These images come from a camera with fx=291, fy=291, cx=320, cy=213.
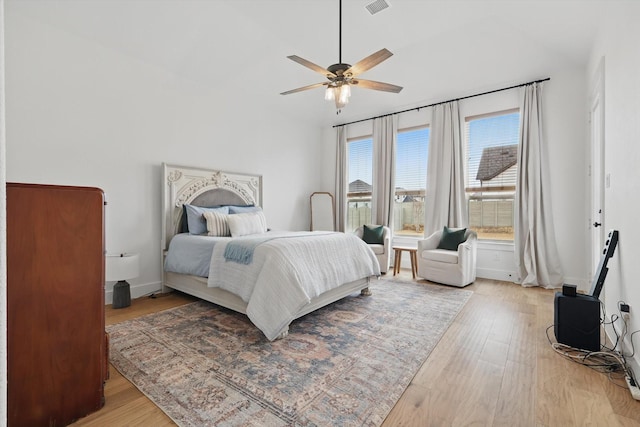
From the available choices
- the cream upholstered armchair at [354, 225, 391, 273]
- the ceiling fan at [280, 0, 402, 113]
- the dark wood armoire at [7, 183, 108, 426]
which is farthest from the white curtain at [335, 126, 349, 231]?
the dark wood armoire at [7, 183, 108, 426]

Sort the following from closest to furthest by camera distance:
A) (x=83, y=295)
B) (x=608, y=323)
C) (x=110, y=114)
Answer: (x=83, y=295)
(x=608, y=323)
(x=110, y=114)

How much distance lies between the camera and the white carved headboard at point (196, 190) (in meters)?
3.73

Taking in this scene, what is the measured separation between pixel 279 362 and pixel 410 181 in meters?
4.20

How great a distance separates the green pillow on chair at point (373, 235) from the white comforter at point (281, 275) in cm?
184

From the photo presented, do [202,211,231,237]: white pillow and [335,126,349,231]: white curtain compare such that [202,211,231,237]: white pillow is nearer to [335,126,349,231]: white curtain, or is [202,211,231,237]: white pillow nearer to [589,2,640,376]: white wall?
[335,126,349,231]: white curtain

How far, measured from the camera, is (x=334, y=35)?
3334mm

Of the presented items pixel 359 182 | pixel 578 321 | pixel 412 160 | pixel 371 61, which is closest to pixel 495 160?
pixel 412 160

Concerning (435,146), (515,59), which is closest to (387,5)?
(515,59)

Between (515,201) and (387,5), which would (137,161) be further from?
(515,201)

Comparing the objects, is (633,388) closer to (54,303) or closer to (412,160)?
(54,303)

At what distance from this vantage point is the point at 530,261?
13.3 ft

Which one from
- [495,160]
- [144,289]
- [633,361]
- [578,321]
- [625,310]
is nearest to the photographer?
[633,361]

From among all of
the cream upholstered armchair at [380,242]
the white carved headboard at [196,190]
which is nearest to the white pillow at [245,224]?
the white carved headboard at [196,190]

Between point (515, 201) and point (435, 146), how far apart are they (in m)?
1.47
